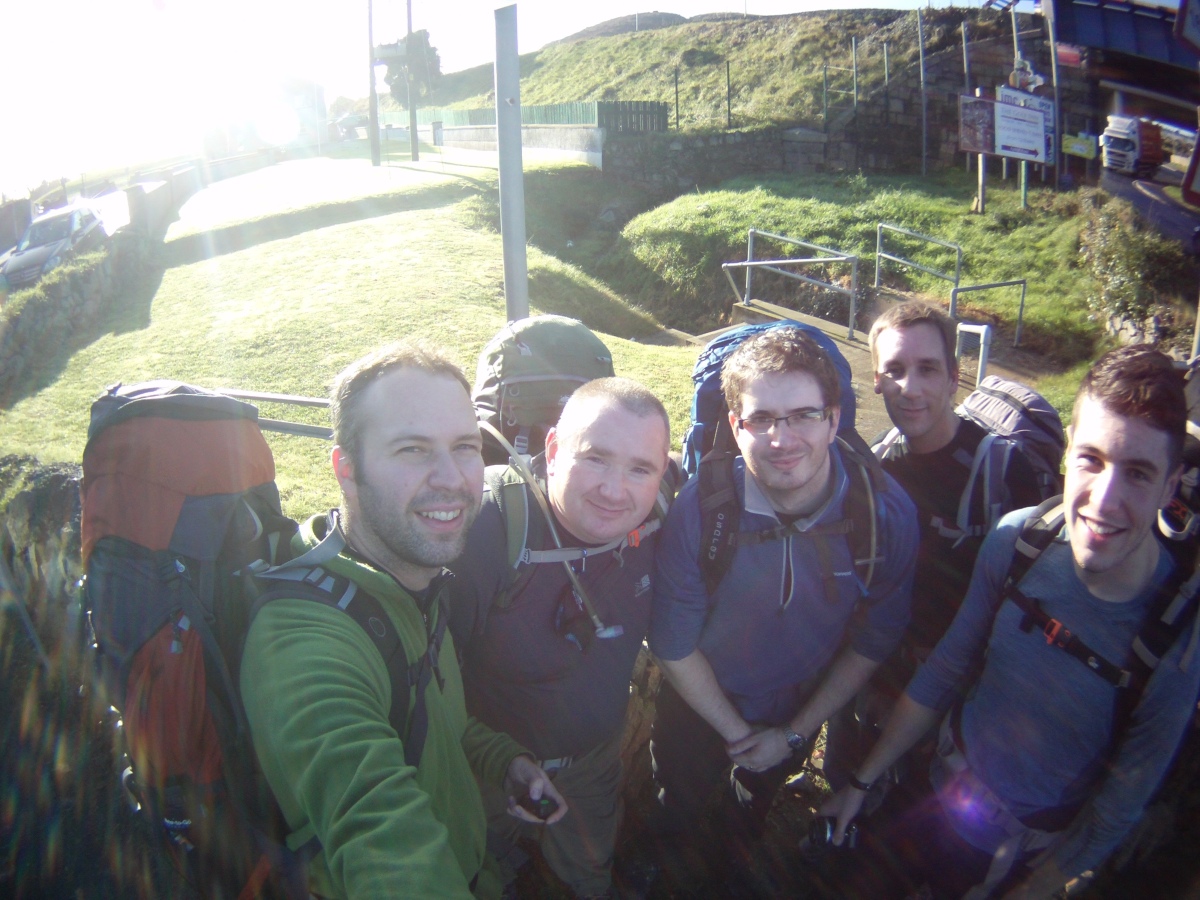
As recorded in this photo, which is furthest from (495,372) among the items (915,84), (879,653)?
(915,84)

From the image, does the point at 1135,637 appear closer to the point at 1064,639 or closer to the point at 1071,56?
the point at 1064,639

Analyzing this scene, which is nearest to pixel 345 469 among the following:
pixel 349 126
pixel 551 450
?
pixel 551 450

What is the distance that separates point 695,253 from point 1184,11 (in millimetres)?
11835

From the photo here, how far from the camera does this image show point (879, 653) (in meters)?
2.26

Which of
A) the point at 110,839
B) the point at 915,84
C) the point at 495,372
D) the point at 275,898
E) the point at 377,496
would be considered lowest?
the point at 110,839

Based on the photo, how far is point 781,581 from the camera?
2123 mm

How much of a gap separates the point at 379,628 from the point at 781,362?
49.8 inches

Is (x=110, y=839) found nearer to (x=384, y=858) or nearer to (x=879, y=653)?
(x=384, y=858)

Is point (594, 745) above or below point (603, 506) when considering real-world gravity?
below

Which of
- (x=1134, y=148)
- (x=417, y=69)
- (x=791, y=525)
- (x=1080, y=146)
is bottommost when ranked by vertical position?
(x=791, y=525)

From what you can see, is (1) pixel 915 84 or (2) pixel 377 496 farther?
(1) pixel 915 84

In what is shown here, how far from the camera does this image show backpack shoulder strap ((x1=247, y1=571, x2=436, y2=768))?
148cm

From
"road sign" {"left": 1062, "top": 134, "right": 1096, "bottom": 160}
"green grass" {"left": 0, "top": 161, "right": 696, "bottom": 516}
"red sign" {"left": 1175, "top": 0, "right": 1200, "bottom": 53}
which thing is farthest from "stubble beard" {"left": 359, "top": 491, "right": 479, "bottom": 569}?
"road sign" {"left": 1062, "top": 134, "right": 1096, "bottom": 160}

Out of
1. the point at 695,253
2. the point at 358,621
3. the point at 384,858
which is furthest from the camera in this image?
the point at 695,253
